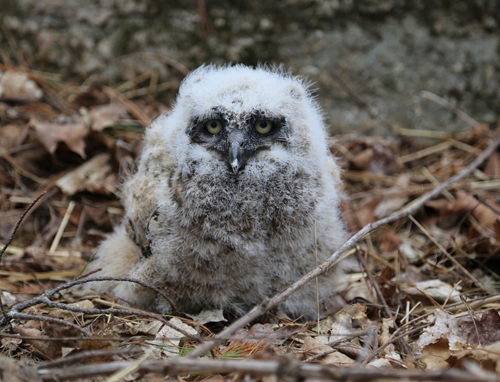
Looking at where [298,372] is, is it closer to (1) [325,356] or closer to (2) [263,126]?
(1) [325,356]

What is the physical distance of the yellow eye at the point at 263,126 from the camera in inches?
109

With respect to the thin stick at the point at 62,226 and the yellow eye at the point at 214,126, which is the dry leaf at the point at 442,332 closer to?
the yellow eye at the point at 214,126

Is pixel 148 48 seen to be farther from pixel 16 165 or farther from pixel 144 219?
pixel 144 219

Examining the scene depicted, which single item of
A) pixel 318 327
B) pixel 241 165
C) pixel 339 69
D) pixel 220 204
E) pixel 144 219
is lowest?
pixel 318 327

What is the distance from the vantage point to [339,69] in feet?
17.3

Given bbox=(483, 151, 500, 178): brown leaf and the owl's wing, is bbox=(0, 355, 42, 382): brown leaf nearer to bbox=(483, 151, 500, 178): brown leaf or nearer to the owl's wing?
the owl's wing

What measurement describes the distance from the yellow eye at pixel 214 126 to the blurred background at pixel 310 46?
271cm

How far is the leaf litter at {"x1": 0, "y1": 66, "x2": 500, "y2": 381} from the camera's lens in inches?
89.9

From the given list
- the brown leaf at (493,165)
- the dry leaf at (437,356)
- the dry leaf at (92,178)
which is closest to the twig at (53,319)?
the dry leaf at (437,356)

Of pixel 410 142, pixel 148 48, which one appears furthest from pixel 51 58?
pixel 410 142

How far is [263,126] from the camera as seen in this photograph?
2785mm

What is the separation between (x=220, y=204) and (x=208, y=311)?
2.58ft

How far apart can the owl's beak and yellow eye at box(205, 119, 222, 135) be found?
0.13 metres

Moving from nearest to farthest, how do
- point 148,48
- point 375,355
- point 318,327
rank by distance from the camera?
point 375,355 → point 318,327 → point 148,48
